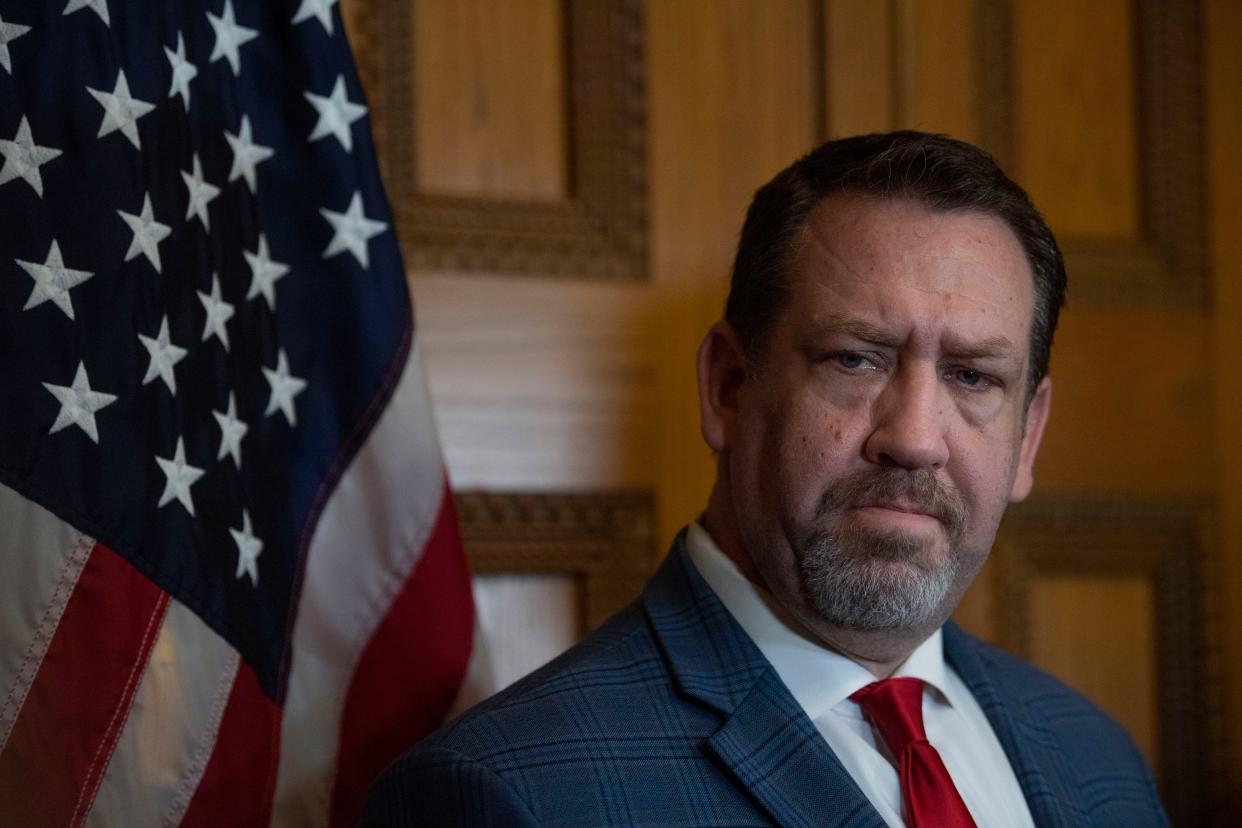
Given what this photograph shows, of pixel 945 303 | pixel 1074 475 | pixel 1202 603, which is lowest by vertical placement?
pixel 1202 603

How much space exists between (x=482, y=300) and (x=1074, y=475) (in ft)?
3.68

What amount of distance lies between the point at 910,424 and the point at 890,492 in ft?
0.25

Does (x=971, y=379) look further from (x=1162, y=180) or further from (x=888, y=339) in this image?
(x=1162, y=180)

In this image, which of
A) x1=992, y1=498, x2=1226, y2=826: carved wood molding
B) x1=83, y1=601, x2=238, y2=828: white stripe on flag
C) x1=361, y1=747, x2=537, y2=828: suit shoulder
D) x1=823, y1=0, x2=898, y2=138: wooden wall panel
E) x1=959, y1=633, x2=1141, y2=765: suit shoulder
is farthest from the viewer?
x1=992, y1=498, x2=1226, y2=826: carved wood molding

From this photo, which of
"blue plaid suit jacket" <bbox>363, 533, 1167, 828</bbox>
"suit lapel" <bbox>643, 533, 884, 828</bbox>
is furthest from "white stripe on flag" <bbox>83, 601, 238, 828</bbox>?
"suit lapel" <bbox>643, 533, 884, 828</bbox>

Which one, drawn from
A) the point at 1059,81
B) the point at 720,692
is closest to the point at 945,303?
the point at 720,692

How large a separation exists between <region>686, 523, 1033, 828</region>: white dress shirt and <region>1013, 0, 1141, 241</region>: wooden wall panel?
1.20 meters

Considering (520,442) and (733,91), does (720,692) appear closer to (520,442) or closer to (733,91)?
(520,442)

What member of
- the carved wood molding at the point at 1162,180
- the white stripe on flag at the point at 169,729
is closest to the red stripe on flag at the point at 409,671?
the white stripe on flag at the point at 169,729

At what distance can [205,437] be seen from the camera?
171 centimetres

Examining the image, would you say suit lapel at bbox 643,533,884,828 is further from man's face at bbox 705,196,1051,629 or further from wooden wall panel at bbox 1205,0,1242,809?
wooden wall panel at bbox 1205,0,1242,809

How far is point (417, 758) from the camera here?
59.7 inches

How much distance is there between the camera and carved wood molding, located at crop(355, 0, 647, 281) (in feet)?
7.51

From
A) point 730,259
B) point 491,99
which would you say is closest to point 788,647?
point 730,259
